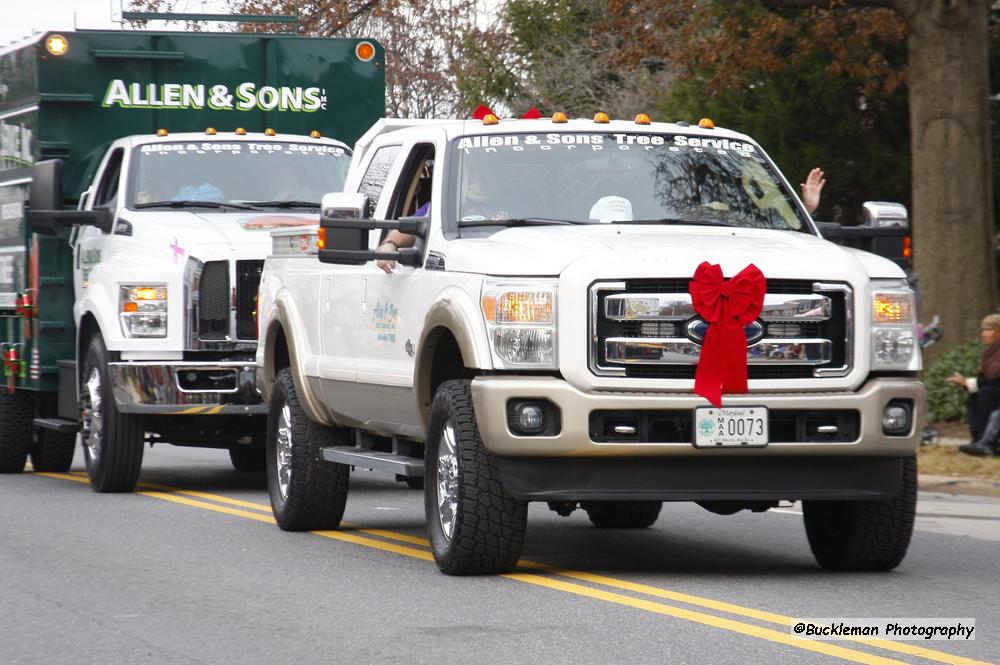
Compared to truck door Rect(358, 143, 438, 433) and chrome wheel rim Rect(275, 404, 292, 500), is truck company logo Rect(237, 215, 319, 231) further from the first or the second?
truck door Rect(358, 143, 438, 433)

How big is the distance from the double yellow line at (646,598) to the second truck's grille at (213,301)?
157cm

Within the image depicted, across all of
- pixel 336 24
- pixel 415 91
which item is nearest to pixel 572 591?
pixel 336 24

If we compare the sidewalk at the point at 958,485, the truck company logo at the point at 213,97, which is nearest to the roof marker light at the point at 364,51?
the truck company logo at the point at 213,97

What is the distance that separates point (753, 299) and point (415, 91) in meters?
33.7

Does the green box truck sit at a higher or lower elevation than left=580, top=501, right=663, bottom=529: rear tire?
higher

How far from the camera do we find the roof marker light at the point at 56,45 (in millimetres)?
15234

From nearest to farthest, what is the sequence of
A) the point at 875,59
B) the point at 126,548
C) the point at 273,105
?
the point at 126,548
the point at 273,105
the point at 875,59

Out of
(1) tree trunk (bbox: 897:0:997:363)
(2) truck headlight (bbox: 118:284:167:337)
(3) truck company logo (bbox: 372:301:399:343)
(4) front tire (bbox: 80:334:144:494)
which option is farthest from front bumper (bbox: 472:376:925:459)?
(1) tree trunk (bbox: 897:0:997:363)

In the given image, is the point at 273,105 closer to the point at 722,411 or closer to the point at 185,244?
the point at 185,244

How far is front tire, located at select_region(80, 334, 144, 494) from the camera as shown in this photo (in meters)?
13.8

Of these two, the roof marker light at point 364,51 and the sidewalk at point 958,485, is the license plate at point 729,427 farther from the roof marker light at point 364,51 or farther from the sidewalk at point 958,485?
the roof marker light at point 364,51

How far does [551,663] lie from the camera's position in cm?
681

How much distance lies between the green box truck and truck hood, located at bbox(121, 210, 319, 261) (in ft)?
0.05

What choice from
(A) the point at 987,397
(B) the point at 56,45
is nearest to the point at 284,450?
(B) the point at 56,45
